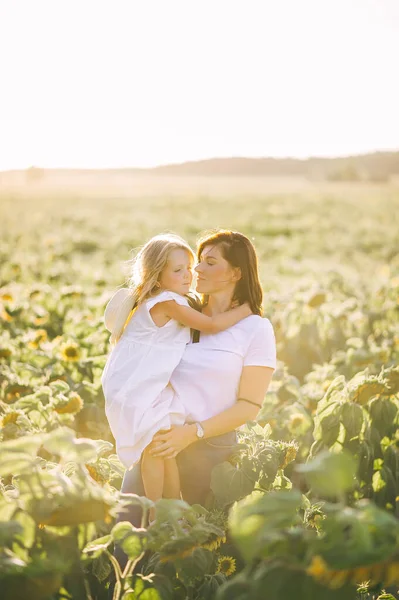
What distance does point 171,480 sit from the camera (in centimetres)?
254

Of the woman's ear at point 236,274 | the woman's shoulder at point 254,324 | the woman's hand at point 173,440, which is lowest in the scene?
the woman's hand at point 173,440

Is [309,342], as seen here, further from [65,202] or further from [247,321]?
[65,202]

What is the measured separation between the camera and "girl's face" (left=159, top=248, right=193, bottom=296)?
2871mm

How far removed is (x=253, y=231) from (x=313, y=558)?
19.1 m

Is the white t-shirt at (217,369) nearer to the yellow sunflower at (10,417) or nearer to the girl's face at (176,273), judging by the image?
the girl's face at (176,273)

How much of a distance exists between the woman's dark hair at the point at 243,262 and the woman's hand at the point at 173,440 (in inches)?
23.8

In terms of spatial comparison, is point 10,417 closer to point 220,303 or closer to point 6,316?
point 220,303

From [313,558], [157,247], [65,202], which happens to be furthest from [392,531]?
[65,202]

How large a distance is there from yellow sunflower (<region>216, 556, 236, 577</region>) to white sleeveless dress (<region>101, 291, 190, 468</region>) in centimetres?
46

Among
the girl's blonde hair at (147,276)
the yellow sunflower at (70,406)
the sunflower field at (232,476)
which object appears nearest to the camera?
the sunflower field at (232,476)

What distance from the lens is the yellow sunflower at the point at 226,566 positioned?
242 cm

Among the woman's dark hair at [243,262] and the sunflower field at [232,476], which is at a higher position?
the woman's dark hair at [243,262]

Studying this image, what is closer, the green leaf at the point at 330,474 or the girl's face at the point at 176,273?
the green leaf at the point at 330,474

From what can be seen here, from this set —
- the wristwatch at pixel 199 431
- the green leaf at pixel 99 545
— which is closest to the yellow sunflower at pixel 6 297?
the wristwatch at pixel 199 431
